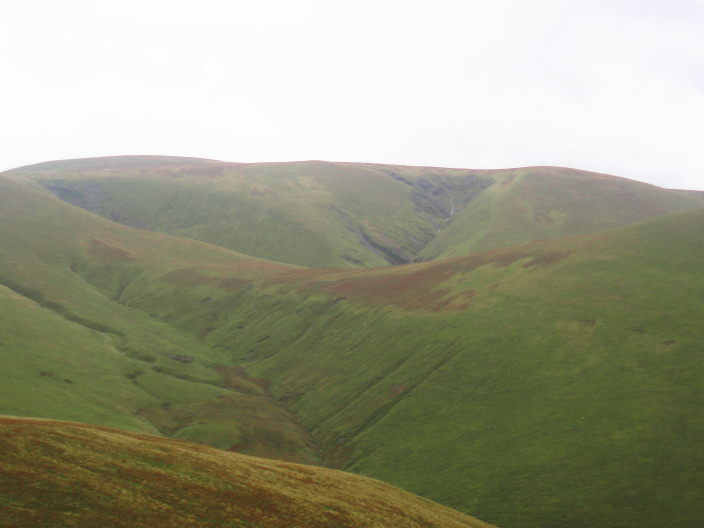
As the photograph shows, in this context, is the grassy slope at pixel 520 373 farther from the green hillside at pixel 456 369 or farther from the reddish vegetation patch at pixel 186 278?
the reddish vegetation patch at pixel 186 278

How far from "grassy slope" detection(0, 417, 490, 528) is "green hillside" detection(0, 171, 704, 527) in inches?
911

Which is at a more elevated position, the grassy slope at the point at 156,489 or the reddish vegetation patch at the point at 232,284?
the grassy slope at the point at 156,489

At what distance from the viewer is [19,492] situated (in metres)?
28.9

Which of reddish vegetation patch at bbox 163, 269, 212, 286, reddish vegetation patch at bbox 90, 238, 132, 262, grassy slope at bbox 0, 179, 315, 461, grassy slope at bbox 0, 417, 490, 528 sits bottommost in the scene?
grassy slope at bbox 0, 179, 315, 461

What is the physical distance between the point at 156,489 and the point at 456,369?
214 feet

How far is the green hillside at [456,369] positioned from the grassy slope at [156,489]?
911 inches

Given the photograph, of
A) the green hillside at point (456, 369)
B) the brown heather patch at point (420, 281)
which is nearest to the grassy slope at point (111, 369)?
the green hillside at point (456, 369)

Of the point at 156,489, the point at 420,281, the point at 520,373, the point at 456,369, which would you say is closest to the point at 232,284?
the point at 420,281

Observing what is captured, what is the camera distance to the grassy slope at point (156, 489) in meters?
29.3

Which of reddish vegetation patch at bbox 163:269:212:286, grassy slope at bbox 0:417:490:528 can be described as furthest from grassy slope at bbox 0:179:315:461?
grassy slope at bbox 0:417:490:528

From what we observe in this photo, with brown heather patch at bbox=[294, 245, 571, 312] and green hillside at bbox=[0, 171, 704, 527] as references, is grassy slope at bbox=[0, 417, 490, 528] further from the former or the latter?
brown heather patch at bbox=[294, 245, 571, 312]

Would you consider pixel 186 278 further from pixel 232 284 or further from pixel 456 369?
pixel 456 369

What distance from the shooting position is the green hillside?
63531 mm

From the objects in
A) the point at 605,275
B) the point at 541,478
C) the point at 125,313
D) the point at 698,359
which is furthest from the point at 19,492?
the point at 125,313
